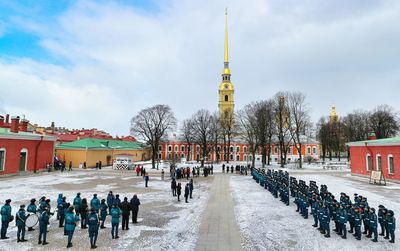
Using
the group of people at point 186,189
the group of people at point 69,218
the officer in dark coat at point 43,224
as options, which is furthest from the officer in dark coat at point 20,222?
the group of people at point 186,189

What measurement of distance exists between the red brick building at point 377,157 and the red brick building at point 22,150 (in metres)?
40.8

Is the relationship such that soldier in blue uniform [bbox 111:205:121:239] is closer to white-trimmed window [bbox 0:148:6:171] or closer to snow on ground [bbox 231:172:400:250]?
snow on ground [bbox 231:172:400:250]

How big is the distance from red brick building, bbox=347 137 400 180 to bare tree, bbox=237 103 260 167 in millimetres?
16373

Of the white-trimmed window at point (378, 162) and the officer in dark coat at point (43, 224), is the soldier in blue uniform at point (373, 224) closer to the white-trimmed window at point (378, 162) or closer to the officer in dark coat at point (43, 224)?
the officer in dark coat at point (43, 224)

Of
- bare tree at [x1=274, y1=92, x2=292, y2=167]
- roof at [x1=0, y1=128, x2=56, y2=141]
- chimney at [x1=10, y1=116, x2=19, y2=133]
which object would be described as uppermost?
bare tree at [x1=274, y1=92, x2=292, y2=167]

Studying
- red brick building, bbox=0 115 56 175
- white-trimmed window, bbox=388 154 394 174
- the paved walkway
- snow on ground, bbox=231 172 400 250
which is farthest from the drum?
white-trimmed window, bbox=388 154 394 174

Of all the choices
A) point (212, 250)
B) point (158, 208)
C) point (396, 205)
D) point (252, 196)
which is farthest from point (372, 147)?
point (212, 250)

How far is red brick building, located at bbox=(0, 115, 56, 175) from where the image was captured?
2903 centimetres

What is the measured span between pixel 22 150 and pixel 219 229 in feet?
98.2

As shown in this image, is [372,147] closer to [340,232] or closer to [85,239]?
[340,232]

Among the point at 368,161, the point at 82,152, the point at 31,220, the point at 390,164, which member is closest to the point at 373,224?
the point at 31,220

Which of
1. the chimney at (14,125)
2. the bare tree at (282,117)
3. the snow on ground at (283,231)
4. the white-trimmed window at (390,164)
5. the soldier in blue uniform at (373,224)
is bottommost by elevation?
the snow on ground at (283,231)

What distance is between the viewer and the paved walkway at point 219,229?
9352mm

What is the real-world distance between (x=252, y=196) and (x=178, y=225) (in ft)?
29.4
